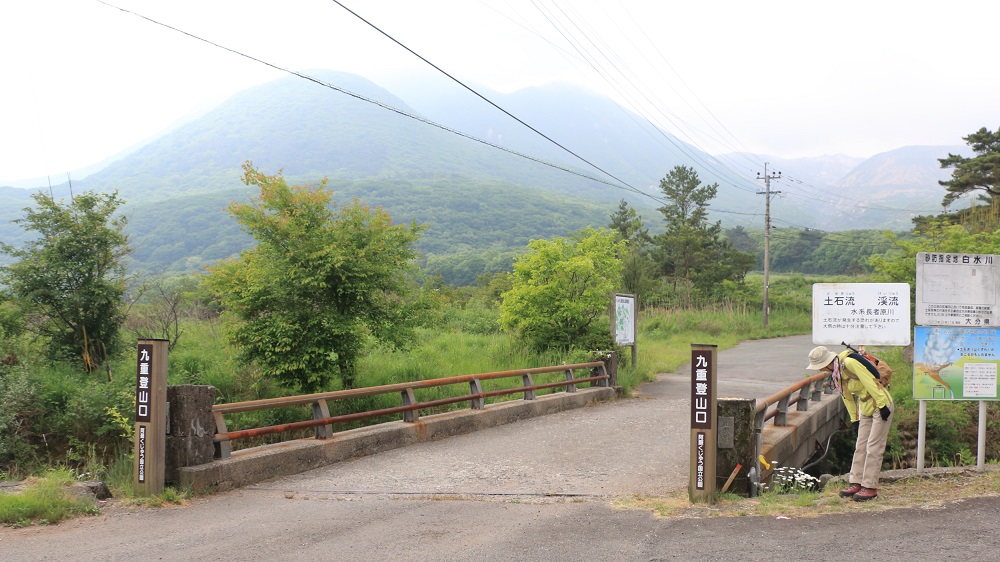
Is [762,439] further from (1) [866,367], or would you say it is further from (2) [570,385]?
(2) [570,385]

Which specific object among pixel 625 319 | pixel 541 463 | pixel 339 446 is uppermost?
pixel 625 319

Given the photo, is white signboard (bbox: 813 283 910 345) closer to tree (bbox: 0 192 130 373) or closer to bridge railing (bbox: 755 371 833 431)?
bridge railing (bbox: 755 371 833 431)

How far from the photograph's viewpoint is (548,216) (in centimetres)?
16062

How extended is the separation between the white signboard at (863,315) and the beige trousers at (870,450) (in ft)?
5.43

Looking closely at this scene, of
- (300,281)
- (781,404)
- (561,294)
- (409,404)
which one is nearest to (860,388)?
(781,404)

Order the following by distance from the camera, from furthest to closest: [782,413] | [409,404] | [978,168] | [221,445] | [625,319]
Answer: [978,168] → [625,319] → [409,404] → [782,413] → [221,445]

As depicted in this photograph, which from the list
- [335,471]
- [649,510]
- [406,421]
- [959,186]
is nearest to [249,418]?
[406,421]

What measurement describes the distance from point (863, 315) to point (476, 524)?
19.4 feet

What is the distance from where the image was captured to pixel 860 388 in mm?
8078

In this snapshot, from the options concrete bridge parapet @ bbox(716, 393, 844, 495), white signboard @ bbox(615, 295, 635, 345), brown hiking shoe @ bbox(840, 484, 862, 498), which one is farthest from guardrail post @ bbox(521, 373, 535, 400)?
brown hiking shoe @ bbox(840, 484, 862, 498)

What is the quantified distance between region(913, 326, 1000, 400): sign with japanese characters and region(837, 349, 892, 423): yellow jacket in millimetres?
1211

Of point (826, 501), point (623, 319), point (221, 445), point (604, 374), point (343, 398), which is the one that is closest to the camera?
point (826, 501)

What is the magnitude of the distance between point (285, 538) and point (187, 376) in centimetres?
963

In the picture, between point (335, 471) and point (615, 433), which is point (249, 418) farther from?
point (615, 433)
